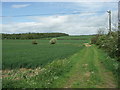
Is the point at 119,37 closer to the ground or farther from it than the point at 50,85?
farther from it

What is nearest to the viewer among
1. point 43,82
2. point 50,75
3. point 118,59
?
point 43,82

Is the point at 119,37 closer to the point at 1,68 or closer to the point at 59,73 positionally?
the point at 59,73

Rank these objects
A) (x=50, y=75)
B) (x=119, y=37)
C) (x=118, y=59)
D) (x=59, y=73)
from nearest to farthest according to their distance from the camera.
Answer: (x=50, y=75) < (x=59, y=73) < (x=119, y=37) < (x=118, y=59)

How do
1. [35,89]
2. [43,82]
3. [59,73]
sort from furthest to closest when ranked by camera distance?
[59,73] → [43,82] → [35,89]

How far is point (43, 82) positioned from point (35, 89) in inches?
35.4

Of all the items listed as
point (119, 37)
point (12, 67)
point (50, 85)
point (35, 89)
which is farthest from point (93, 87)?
point (12, 67)

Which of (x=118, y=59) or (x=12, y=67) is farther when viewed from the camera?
(x=118, y=59)

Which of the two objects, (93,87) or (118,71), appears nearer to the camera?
(93,87)

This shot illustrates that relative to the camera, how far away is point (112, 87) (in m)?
6.76

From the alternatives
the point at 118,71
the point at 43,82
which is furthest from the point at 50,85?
the point at 118,71

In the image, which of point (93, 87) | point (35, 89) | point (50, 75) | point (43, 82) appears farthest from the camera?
point (50, 75)

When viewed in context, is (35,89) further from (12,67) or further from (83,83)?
(12,67)

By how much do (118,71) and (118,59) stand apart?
3.61 meters

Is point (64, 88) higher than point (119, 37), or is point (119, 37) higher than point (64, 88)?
point (119, 37)
